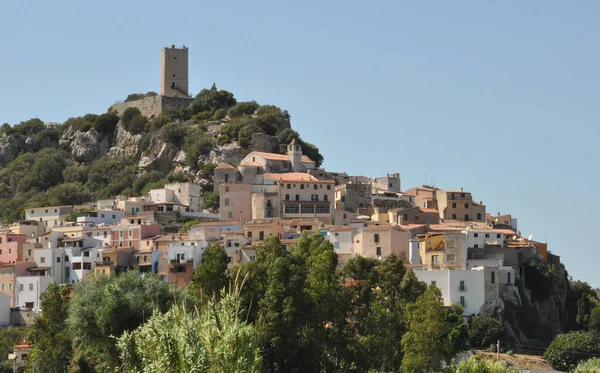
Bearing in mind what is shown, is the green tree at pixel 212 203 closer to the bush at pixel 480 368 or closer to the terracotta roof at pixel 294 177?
the terracotta roof at pixel 294 177

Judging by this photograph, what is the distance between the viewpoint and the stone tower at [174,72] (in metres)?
111

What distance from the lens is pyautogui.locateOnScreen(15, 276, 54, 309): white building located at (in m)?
73.0

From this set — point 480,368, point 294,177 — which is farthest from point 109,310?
point 294,177

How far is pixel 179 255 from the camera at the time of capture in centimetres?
7125

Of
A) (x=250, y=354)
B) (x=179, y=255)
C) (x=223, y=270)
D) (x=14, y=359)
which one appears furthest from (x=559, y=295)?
(x=250, y=354)

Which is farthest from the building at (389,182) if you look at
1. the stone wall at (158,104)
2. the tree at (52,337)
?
the tree at (52,337)

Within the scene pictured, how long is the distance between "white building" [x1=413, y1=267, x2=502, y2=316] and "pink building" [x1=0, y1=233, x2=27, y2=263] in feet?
89.1

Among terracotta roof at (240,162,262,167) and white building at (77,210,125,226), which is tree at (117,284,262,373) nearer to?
white building at (77,210,125,226)

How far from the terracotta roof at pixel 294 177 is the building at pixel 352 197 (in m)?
2.09

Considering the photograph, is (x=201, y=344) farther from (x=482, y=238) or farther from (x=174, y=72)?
(x=174, y=72)

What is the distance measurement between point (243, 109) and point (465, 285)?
43407 millimetres

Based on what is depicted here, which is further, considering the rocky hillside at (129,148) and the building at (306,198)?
the rocky hillside at (129,148)

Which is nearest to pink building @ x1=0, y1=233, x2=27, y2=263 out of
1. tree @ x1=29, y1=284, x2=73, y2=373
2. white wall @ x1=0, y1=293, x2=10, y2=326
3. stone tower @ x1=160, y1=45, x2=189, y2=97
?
white wall @ x1=0, y1=293, x2=10, y2=326

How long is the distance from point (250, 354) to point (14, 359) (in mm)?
28412
